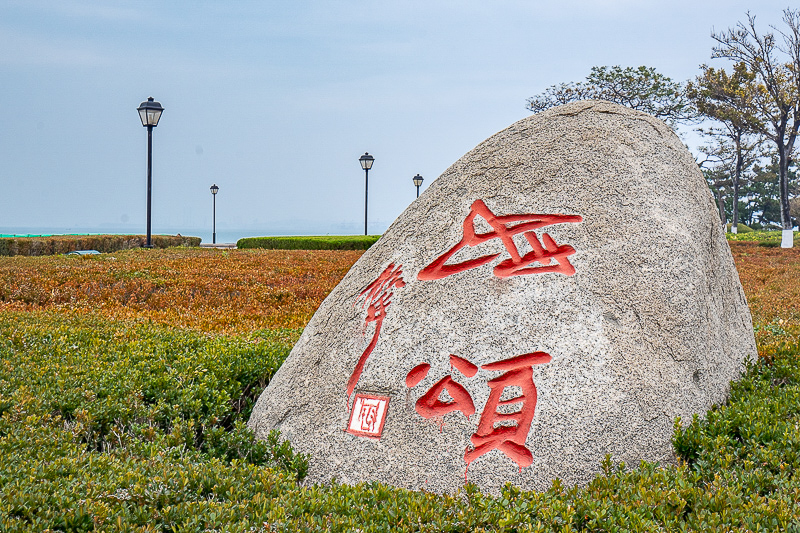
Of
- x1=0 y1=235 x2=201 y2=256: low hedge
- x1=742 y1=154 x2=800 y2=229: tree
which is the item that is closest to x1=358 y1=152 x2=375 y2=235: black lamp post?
x1=0 y1=235 x2=201 y2=256: low hedge

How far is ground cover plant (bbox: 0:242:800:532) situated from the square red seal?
31cm

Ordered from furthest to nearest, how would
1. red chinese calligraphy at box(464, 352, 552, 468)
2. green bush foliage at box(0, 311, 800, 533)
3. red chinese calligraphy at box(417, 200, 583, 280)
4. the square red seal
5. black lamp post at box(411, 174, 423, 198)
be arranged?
black lamp post at box(411, 174, 423, 198)
red chinese calligraphy at box(417, 200, 583, 280)
the square red seal
red chinese calligraphy at box(464, 352, 552, 468)
green bush foliage at box(0, 311, 800, 533)

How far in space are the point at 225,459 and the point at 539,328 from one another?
1729 mm

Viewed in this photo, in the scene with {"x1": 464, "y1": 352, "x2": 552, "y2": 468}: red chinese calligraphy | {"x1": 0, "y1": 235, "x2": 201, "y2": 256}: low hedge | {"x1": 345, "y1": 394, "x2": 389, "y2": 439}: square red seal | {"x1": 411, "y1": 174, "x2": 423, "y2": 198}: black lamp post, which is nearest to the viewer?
{"x1": 464, "y1": 352, "x2": 552, "y2": 468}: red chinese calligraphy

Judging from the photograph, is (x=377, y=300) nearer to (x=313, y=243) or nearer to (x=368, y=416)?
(x=368, y=416)

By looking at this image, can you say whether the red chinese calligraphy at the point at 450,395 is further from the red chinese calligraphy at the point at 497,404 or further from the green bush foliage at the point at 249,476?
the green bush foliage at the point at 249,476

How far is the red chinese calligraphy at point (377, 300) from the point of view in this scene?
10.5 ft

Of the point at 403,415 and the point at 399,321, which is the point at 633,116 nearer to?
the point at 399,321

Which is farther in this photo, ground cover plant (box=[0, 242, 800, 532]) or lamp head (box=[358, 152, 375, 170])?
lamp head (box=[358, 152, 375, 170])

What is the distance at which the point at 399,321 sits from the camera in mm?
3205

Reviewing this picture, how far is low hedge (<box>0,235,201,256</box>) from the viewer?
17.3 meters

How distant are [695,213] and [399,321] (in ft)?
5.98

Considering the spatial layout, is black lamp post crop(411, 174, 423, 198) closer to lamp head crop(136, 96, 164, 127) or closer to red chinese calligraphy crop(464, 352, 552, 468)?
lamp head crop(136, 96, 164, 127)

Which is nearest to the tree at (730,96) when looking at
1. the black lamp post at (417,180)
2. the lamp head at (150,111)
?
the black lamp post at (417,180)
